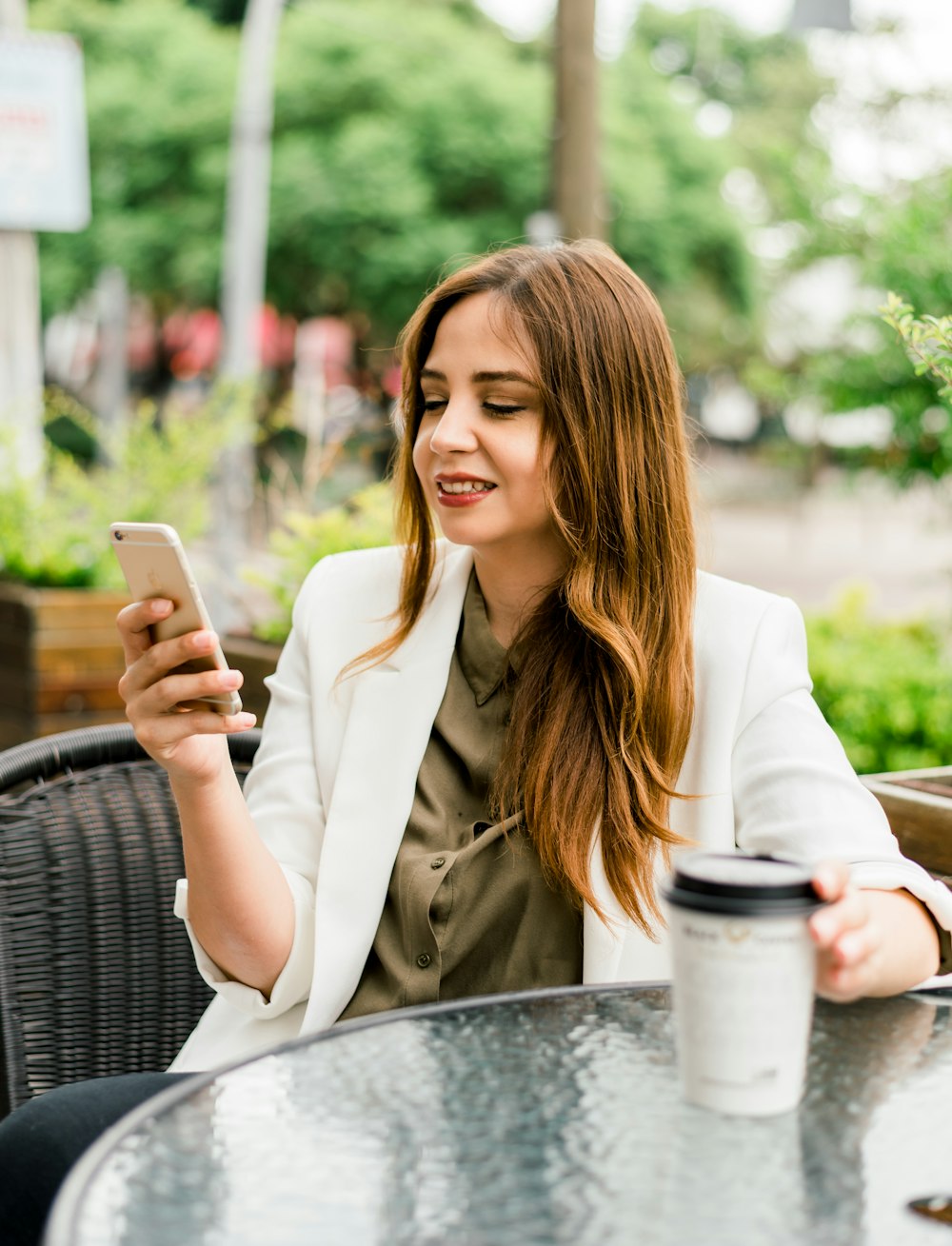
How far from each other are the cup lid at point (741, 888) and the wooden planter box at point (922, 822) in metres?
1.05

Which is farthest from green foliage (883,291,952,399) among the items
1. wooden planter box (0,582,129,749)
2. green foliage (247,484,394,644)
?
wooden planter box (0,582,129,749)

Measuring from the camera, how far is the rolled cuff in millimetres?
1755

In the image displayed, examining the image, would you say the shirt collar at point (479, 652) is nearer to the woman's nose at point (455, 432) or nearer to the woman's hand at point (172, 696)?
the woman's nose at point (455, 432)

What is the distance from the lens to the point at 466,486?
1.83 m

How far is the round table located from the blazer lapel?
1.18 ft

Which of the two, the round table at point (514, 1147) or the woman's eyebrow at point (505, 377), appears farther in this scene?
the woman's eyebrow at point (505, 377)

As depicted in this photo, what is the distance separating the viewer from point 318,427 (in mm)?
4758

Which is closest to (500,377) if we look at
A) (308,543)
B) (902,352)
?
(308,543)

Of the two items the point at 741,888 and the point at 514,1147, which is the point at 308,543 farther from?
the point at 741,888

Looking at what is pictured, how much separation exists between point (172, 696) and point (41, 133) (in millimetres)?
5067

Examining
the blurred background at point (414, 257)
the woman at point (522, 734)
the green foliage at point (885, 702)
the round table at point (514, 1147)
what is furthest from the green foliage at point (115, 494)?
the round table at point (514, 1147)

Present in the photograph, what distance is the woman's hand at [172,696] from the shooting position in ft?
4.90

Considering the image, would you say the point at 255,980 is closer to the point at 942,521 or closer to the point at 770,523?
the point at 942,521

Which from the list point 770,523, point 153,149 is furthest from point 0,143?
point 770,523
